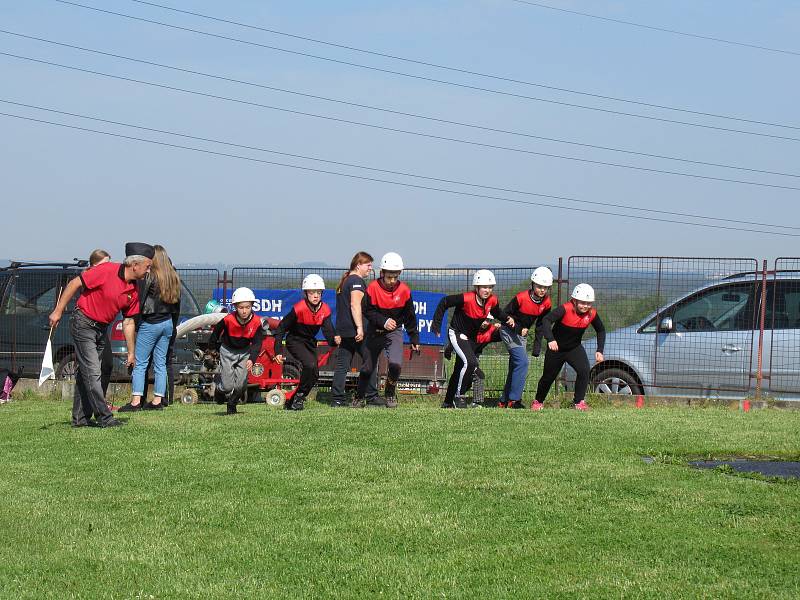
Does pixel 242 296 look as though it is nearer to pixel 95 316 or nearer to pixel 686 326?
pixel 95 316

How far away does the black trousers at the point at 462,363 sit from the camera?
15.8 metres

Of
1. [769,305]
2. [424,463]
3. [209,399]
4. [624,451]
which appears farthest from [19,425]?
[769,305]

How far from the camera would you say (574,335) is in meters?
15.9

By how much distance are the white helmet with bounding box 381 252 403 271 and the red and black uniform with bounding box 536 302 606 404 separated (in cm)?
217

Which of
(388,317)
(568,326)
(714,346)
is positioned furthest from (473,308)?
(714,346)

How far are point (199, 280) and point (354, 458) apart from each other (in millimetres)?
11874

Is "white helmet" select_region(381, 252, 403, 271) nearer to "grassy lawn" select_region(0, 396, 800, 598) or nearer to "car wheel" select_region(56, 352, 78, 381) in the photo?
"grassy lawn" select_region(0, 396, 800, 598)

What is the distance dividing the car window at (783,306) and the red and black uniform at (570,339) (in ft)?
9.21

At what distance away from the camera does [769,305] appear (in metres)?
16.8

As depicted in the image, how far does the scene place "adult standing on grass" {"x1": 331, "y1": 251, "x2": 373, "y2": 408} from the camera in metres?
16.0

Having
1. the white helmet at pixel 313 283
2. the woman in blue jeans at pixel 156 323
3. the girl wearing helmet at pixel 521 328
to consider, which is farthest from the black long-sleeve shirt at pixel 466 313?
the woman in blue jeans at pixel 156 323

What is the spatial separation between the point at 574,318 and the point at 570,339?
0.33 metres

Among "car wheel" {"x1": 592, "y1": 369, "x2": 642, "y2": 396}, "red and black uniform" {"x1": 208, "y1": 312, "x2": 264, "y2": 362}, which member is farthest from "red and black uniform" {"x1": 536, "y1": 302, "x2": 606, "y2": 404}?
"red and black uniform" {"x1": 208, "y1": 312, "x2": 264, "y2": 362}

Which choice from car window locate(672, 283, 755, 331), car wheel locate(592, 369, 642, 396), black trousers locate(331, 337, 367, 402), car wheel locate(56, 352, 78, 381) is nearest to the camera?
black trousers locate(331, 337, 367, 402)
